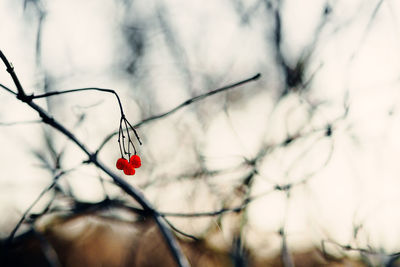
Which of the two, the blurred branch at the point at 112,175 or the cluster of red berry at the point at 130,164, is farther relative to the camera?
the cluster of red berry at the point at 130,164

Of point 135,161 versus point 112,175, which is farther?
point 135,161

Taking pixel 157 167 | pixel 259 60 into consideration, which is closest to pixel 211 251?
pixel 157 167

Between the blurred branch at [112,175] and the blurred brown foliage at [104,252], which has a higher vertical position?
the blurred brown foliage at [104,252]

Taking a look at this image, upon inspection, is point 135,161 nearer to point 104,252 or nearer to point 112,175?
point 112,175

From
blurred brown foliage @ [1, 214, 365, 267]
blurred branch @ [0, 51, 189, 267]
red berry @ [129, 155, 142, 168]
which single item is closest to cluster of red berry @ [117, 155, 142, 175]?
red berry @ [129, 155, 142, 168]

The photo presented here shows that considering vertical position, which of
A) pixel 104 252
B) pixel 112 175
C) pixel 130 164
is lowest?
pixel 112 175

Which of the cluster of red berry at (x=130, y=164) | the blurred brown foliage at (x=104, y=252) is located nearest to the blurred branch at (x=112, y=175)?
the cluster of red berry at (x=130, y=164)

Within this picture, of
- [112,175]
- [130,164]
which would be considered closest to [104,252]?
[130,164]

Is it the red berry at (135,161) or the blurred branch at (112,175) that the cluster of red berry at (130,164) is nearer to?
the red berry at (135,161)

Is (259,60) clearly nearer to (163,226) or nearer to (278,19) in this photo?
(278,19)

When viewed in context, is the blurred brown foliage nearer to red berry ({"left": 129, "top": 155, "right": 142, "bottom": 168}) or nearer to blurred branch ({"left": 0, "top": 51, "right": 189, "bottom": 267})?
red berry ({"left": 129, "top": 155, "right": 142, "bottom": 168})

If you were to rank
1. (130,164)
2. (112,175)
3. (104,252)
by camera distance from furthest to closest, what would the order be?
(104,252)
(130,164)
(112,175)

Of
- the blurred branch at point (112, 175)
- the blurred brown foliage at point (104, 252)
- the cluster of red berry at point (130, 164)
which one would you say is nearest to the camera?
the blurred branch at point (112, 175)
